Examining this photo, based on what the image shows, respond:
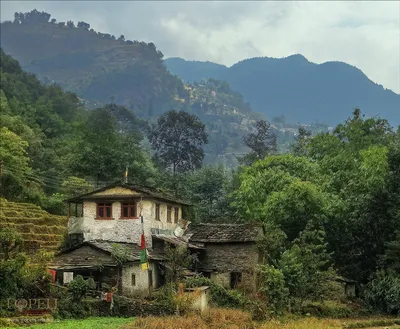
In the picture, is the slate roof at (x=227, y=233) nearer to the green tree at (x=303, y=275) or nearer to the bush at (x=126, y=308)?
the green tree at (x=303, y=275)

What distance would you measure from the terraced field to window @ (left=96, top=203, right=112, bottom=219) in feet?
18.9

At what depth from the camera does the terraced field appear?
47188mm

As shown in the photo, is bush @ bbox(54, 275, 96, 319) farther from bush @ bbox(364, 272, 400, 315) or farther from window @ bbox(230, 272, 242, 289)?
bush @ bbox(364, 272, 400, 315)

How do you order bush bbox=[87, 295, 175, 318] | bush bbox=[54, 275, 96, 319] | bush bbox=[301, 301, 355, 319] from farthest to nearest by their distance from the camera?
bush bbox=[301, 301, 355, 319]
bush bbox=[87, 295, 175, 318]
bush bbox=[54, 275, 96, 319]

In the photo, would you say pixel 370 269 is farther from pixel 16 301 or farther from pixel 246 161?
pixel 246 161

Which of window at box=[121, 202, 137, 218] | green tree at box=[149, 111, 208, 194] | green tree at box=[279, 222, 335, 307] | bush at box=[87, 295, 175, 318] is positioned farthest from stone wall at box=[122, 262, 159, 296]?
green tree at box=[149, 111, 208, 194]

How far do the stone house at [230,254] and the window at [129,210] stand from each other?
4686 millimetres

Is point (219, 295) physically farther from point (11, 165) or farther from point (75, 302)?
point (11, 165)

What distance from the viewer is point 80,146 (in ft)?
244

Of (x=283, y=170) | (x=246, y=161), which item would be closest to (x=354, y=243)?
(x=283, y=170)

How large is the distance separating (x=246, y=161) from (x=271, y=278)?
56.0 m

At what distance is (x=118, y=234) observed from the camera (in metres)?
41.7

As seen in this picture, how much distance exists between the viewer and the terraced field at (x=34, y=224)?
1858 inches

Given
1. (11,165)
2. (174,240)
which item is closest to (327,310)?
(174,240)
